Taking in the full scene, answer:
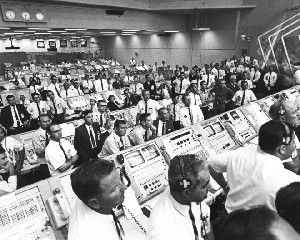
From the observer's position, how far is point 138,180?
2369 mm

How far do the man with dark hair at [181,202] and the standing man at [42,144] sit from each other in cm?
282

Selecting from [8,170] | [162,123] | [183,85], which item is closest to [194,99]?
[162,123]

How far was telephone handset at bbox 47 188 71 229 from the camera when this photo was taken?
188cm

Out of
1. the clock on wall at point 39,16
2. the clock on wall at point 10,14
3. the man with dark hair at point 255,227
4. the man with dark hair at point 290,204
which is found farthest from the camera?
the clock on wall at point 39,16

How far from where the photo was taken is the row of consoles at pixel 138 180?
1.85 metres

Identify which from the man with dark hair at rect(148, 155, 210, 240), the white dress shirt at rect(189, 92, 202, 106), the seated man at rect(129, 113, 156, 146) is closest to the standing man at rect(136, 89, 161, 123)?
the white dress shirt at rect(189, 92, 202, 106)

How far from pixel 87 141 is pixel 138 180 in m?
2.14

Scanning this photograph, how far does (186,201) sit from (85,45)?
2306 centimetres

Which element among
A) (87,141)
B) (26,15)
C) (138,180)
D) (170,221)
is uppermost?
(26,15)

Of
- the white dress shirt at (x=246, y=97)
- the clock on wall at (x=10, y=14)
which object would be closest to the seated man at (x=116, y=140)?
the white dress shirt at (x=246, y=97)

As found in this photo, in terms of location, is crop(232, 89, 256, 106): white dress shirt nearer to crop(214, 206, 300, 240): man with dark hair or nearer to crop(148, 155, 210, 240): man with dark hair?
crop(148, 155, 210, 240): man with dark hair

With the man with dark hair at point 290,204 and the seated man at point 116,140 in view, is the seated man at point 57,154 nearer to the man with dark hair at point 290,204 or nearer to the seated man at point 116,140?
the seated man at point 116,140

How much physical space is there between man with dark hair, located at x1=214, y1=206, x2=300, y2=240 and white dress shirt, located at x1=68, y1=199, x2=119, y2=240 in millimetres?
588

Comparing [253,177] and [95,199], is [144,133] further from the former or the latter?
[95,199]
